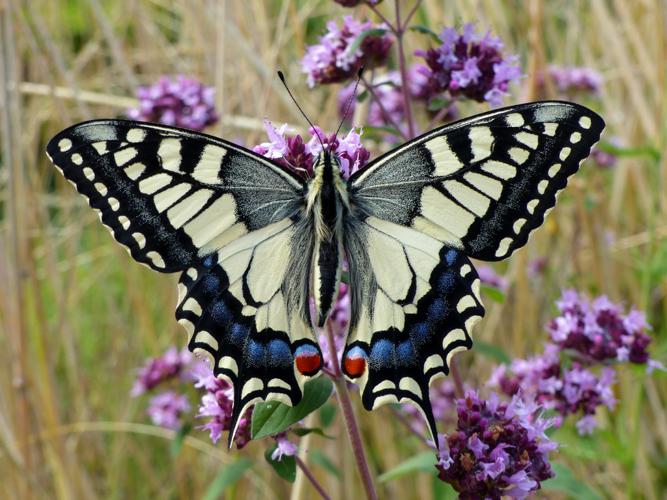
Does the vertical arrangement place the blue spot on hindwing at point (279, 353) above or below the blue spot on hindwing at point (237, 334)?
below

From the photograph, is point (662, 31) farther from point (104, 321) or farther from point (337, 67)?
point (104, 321)

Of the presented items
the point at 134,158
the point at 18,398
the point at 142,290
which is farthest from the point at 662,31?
the point at 18,398

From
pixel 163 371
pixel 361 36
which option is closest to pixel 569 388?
pixel 361 36

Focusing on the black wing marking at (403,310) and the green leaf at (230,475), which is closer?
the black wing marking at (403,310)

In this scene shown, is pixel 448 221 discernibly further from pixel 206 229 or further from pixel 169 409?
pixel 169 409

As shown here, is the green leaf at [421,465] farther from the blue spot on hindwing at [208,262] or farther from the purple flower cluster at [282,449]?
the blue spot on hindwing at [208,262]

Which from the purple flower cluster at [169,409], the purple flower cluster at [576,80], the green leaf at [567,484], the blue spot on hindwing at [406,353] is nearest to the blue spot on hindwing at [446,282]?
the blue spot on hindwing at [406,353]

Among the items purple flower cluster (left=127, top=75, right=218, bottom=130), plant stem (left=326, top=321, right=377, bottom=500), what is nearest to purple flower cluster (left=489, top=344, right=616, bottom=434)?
plant stem (left=326, top=321, right=377, bottom=500)
